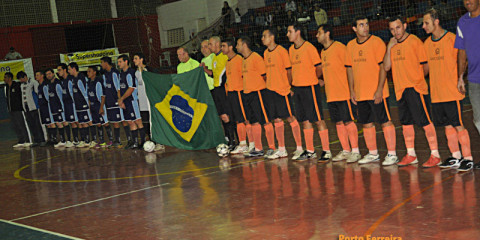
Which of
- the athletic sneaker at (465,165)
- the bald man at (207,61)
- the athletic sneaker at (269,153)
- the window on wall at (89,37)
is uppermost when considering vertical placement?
the window on wall at (89,37)

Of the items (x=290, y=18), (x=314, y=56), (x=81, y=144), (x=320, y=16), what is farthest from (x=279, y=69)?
(x=290, y=18)

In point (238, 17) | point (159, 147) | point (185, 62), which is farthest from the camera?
point (238, 17)

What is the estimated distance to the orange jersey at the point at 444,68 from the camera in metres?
6.48

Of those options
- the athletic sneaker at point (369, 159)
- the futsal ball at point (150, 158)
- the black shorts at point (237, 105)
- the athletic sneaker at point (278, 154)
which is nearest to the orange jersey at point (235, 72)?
the black shorts at point (237, 105)

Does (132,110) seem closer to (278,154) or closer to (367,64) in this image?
(278,154)

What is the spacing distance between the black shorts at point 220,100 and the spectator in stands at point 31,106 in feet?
21.3

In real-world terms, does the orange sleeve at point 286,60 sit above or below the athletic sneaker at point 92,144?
above

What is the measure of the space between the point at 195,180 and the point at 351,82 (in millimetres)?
2605

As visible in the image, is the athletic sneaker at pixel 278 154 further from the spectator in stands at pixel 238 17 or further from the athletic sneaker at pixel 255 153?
the spectator in stands at pixel 238 17

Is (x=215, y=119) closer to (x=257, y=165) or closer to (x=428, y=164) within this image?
(x=257, y=165)

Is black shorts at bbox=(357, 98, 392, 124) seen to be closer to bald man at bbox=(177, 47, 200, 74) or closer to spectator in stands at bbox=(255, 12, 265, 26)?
bald man at bbox=(177, 47, 200, 74)

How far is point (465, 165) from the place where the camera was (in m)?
6.52

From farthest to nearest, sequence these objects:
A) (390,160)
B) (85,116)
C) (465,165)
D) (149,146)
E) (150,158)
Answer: (85,116)
(149,146)
(150,158)
(390,160)
(465,165)

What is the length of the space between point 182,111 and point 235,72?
6.92ft
